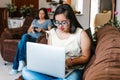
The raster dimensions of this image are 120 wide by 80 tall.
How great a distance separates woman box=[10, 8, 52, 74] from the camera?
12.2ft

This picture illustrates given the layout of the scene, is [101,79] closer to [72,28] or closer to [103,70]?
[103,70]

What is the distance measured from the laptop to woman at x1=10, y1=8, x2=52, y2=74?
1.85 metres

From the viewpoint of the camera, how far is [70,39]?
2.25 metres

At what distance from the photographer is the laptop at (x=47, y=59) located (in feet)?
5.62

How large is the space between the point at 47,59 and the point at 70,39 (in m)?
0.54

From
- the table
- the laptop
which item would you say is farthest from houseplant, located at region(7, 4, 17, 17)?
the laptop

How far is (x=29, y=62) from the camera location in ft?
6.27

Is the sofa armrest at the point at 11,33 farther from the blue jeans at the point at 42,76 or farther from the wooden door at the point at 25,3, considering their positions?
the blue jeans at the point at 42,76

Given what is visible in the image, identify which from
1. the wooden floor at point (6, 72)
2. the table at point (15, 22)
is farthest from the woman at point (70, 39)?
the table at point (15, 22)

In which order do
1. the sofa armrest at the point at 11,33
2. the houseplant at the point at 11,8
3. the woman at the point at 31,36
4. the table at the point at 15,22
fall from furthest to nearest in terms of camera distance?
the houseplant at the point at 11,8 < the table at the point at 15,22 < the sofa armrest at the point at 11,33 < the woman at the point at 31,36

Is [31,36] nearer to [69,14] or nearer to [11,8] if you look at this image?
[11,8]

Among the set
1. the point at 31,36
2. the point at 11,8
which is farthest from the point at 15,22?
the point at 31,36

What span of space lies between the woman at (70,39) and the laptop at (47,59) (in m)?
0.21

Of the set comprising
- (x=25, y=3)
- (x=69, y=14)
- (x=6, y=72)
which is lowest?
(x=6, y=72)
